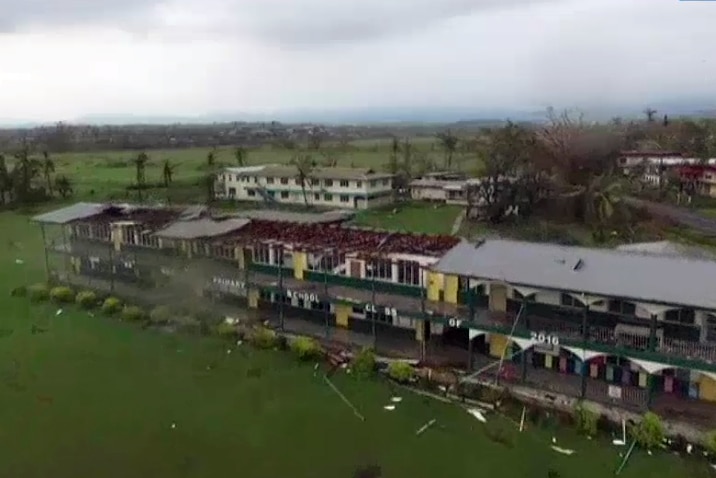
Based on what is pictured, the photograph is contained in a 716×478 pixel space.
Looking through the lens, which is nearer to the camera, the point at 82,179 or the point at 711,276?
the point at 711,276

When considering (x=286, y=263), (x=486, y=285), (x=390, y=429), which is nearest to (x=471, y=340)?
(x=486, y=285)

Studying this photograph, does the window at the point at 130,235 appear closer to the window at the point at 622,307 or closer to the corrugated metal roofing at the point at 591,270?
the corrugated metal roofing at the point at 591,270

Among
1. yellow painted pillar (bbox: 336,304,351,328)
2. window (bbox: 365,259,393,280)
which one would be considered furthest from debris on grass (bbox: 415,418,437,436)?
yellow painted pillar (bbox: 336,304,351,328)

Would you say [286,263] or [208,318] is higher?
[286,263]

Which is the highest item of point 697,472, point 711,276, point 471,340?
point 711,276

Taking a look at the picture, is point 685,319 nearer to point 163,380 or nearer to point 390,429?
point 390,429

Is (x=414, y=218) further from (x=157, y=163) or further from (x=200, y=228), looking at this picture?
(x=157, y=163)

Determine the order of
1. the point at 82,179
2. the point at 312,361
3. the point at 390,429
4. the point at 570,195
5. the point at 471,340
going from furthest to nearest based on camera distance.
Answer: the point at 82,179 → the point at 570,195 → the point at 312,361 → the point at 471,340 → the point at 390,429

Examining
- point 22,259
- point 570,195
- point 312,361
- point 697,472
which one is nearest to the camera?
point 697,472

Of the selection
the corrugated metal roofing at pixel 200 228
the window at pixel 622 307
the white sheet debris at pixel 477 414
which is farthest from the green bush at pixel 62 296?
the window at pixel 622 307
